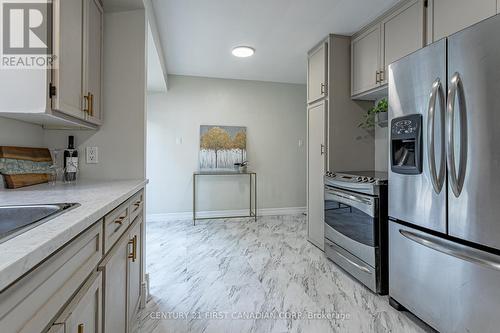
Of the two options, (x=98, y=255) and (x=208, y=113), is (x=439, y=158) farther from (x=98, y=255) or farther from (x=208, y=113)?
(x=208, y=113)

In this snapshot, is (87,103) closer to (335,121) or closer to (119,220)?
(119,220)

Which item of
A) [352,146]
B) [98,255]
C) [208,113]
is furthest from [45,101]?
[208,113]

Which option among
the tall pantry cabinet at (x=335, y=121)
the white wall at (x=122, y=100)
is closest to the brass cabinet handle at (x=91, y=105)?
the white wall at (x=122, y=100)

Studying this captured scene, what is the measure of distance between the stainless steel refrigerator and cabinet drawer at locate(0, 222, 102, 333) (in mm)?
1753

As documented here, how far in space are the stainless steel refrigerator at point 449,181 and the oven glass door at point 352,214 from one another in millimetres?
197

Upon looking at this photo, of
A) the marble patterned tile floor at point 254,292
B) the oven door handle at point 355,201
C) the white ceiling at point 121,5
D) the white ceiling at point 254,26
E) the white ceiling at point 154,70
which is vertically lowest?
the marble patterned tile floor at point 254,292

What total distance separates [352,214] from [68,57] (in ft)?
7.57

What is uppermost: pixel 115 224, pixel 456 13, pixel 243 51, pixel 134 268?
pixel 243 51

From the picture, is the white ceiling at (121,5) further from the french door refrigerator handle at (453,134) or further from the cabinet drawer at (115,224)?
the french door refrigerator handle at (453,134)

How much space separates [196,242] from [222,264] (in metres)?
0.77

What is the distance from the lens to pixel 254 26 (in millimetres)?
2707

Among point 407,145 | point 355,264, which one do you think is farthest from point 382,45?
point 355,264

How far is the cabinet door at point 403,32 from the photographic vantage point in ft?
6.67

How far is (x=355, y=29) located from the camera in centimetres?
272
